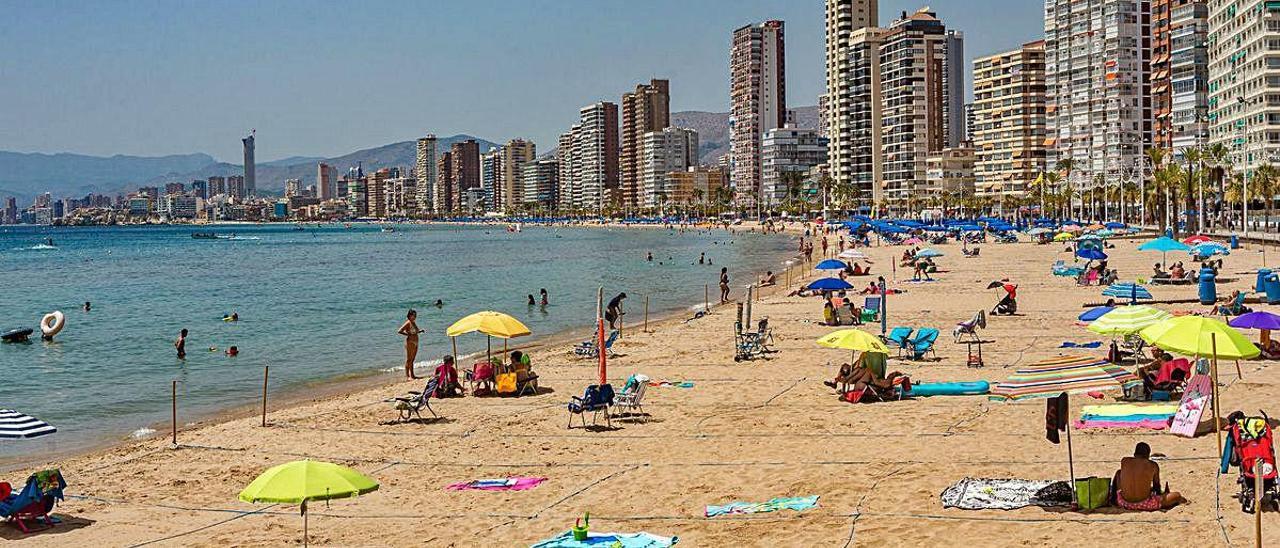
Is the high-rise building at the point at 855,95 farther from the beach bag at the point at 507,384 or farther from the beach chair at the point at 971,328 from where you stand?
the beach bag at the point at 507,384

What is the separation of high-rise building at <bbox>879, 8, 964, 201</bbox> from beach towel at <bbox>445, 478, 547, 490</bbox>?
545 ft

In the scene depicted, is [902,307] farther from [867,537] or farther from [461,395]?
[867,537]

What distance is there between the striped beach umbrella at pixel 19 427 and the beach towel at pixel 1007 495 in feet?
33.3

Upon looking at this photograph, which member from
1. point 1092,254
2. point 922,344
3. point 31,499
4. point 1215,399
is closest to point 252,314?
point 922,344

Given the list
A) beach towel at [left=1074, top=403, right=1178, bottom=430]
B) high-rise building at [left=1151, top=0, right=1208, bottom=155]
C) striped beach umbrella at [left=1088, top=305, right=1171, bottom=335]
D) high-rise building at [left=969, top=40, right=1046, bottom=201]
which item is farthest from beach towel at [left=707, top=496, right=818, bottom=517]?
high-rise building at [left=969, top=40, right=1046, bottom=201]

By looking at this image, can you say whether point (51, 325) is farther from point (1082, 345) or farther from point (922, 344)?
point (1082, 345)

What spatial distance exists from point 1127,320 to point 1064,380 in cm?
174

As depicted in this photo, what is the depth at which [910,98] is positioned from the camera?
17400 centimetres

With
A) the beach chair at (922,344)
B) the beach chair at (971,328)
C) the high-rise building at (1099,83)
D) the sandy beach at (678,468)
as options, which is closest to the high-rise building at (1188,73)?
the high-rise building at (1099,83)

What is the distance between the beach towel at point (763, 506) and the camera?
1169 cm

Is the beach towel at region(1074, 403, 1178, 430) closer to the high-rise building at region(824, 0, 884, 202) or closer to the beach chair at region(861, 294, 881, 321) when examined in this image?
the beach chair at region(861, 294, 881, 321)

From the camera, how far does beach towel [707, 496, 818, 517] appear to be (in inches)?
460

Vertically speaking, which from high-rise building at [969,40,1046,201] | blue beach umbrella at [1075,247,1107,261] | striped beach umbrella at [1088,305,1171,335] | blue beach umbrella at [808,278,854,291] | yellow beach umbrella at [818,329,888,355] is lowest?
yellow beach umbrella at [818,329,888,355]

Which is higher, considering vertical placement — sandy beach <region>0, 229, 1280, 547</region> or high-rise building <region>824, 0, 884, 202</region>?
high-rise building <region>824, 0, 884, 202</region>
